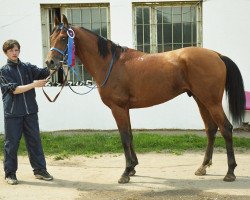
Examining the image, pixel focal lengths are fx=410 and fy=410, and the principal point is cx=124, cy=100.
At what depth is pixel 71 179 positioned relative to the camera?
5.69 m

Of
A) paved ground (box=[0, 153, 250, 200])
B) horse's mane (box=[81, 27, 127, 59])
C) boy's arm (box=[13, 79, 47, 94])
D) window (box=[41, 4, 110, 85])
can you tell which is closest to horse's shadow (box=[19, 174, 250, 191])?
paved ground (box=[0, 153, 250, 200])

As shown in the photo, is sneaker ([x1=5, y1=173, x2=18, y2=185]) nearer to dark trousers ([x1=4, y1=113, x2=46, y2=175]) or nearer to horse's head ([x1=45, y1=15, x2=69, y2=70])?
dark trousers ([x1=4, y1=113, x2=46, y2=175])

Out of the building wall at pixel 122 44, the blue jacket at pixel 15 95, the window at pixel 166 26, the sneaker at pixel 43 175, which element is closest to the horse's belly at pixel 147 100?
the blue jacket at pixel 15 95

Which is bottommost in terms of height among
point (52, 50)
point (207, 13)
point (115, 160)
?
point (115, 160)

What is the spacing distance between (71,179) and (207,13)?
472 cm

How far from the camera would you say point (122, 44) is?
8695 millimetres

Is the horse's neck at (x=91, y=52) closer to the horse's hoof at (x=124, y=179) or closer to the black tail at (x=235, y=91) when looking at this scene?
the horse's hoof at (x=124, y=179)

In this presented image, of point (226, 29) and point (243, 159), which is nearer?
point (243, 159)

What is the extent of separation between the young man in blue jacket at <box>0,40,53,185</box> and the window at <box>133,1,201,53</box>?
363cm

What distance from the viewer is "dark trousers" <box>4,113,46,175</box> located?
214 inches

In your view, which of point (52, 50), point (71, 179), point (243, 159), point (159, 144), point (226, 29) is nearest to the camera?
point (52, 50)

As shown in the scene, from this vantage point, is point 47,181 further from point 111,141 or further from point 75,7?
point 75,7

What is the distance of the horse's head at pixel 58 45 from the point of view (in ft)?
17.4

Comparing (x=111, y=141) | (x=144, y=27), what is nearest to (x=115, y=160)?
(x=111, y=141)
